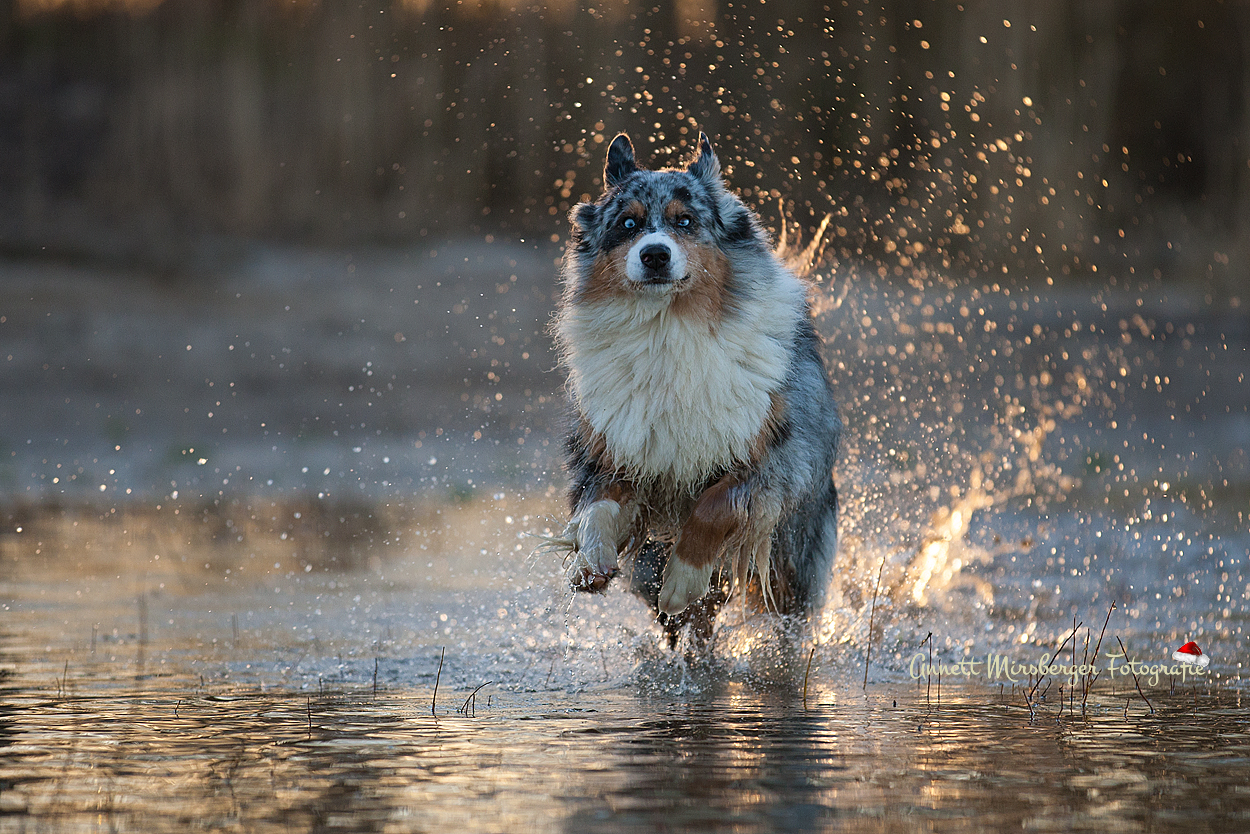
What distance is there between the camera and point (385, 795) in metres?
3.45

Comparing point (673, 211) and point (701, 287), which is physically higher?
point (673, 211)

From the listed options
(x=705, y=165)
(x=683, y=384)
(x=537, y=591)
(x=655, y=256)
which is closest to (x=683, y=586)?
(x=683, y=384)

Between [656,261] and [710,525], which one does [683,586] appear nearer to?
[710,525]

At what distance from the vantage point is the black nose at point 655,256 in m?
4.99

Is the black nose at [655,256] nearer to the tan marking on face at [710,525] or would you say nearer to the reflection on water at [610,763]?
the tan marking on face at [710,525]

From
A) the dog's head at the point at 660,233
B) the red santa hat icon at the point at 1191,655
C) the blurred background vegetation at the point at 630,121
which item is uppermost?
the blurred background vegetation at the point at 630,121

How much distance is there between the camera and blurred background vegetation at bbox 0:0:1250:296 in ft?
48.3

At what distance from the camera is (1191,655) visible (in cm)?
522

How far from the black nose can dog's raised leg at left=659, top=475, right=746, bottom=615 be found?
88cm

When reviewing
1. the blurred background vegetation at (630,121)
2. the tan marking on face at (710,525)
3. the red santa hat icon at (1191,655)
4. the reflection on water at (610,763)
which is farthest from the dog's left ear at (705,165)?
the blurred background vegetation at (630,121)

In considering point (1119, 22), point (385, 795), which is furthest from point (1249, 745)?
point (1119, 22)

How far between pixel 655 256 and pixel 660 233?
164mm

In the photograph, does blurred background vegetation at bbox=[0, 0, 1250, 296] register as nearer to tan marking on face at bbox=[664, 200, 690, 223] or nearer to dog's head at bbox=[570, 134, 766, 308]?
dog's head at bbox=[570, 134, 766, 308]

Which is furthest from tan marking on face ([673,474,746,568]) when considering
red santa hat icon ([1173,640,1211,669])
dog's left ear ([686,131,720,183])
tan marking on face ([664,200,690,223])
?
red santa hat icon ([1173,640,1211,669])
